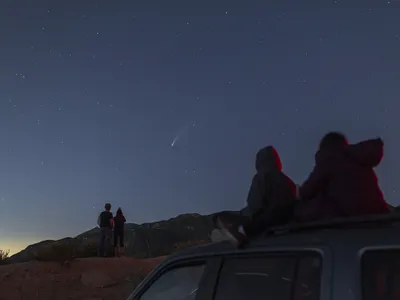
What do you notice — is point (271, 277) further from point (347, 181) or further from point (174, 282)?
point (347, 181)

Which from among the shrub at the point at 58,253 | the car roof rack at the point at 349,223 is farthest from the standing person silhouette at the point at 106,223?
the car roof rack at the point at 349,223

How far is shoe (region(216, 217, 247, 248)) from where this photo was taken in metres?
3.01

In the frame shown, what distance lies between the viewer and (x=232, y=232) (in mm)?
3076

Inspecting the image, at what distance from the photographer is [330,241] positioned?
98.5 inches

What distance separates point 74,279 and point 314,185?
661 inches

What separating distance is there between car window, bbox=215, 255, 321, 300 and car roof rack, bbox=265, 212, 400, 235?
0.59 feet

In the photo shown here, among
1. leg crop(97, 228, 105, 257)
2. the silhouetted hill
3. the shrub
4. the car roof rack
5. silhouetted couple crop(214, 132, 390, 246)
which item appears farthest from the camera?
the silhouetted hill

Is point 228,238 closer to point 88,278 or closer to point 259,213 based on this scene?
point 259,213

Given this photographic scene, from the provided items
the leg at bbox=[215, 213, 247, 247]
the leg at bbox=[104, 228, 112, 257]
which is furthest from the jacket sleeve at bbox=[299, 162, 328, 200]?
the leg at bbox=[104, 228, 112, 257]

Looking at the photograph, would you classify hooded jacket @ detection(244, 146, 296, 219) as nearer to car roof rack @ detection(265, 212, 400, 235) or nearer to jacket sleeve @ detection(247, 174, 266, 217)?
jacket sleeve @ detection(247, 174, 266, 217)

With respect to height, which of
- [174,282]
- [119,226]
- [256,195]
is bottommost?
[174,282]

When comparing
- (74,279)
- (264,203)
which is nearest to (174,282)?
(264,203)

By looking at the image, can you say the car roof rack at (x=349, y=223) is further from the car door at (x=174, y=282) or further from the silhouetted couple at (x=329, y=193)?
the car door at (x=174, y=282)

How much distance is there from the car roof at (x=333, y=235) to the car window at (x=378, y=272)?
5 centimetres
